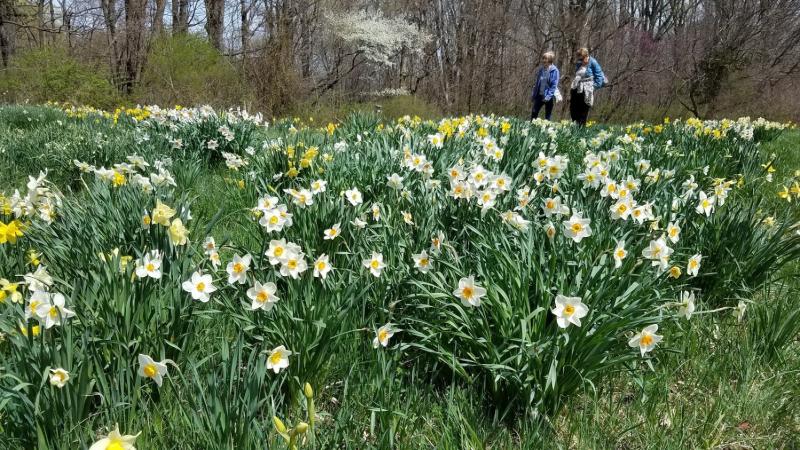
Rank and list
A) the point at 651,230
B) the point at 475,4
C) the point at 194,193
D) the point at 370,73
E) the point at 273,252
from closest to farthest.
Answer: the point at 273,252 → the point at 651,230 → the point at 194,193 → the point at 475,4 → the point at 370,73

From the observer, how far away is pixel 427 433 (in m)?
1.45

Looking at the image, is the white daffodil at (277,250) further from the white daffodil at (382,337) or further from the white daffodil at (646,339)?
the white daffodil at (646,339)

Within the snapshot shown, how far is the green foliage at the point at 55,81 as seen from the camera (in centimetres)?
1312

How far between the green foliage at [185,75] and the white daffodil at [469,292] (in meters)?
12.8

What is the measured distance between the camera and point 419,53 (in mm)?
24000

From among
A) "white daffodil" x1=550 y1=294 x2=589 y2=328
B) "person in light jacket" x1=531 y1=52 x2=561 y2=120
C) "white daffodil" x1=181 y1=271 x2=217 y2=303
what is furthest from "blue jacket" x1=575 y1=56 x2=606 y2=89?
"white daffodil" x1=181 y1=271 x2=217 y2=303

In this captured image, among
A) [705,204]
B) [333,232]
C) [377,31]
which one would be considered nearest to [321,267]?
[333,232]

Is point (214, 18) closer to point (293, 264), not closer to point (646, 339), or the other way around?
point (293, 264)

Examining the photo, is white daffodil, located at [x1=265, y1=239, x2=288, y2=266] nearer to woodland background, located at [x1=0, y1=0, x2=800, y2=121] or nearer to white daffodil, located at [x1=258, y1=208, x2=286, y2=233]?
white daffodil, located at [x1=258, y1=208, x2=286, y2=233]

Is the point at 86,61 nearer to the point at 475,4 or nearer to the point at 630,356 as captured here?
the point at 475,4

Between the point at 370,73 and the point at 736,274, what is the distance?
28.9 metres

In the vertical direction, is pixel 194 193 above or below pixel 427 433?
above

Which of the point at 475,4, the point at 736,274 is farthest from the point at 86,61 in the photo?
the point at 736,274

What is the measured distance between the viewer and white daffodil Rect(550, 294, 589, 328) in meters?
1.43
